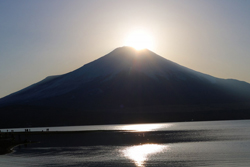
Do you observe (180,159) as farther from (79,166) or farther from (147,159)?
(79,166)

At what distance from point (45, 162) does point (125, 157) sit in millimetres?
13041

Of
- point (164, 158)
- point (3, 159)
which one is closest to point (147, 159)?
point (164, 158)

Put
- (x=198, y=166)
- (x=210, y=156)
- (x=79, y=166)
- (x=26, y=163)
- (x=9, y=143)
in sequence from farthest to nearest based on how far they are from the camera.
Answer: (x=9, y=143) → (x=210, y=156) → (x=26, y=163) → (x=79, y=166) → (x=198, y=166)

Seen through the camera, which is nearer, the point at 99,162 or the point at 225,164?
the point at 225,164

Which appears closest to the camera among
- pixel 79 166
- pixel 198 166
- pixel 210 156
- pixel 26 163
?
pixel 198 166

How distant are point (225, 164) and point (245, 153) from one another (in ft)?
42.7

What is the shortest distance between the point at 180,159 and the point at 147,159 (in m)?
5.02

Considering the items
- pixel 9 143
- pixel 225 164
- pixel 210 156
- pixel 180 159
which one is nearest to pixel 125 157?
pixel 180 159

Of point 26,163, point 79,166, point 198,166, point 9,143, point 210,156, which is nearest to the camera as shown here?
point 198,166

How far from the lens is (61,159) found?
61.0 metres

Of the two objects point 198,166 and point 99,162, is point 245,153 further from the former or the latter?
point 99,162

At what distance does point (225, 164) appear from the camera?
165 ft

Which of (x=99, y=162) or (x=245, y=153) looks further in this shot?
(x=245, y=153)

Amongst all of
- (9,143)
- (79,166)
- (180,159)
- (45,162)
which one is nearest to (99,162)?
(79,166)
